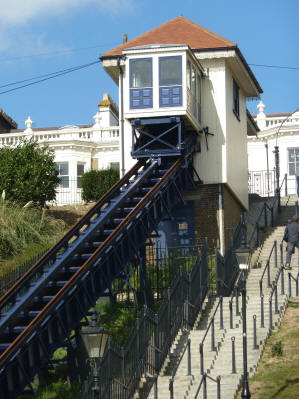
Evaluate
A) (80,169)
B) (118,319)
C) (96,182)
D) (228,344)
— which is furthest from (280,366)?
(80,169)

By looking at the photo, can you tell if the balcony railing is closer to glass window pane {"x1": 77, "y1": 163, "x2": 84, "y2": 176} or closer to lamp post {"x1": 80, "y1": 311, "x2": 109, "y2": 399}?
glass window pane {"x1": 77, "y1": 163, "x2": 84, "y2": 176}

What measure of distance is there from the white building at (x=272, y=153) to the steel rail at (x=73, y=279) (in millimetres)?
21150

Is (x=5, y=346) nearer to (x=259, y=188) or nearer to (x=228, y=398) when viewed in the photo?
(x=228, y=398)

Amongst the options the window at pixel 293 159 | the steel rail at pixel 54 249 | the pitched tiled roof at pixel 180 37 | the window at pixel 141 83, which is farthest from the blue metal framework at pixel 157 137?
the window at pixel 293 159

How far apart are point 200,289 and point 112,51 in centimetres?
1280

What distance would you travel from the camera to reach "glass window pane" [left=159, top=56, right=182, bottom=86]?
105ft

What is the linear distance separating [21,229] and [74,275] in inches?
476

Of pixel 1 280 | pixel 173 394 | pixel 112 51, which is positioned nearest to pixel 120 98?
pixel 112 51

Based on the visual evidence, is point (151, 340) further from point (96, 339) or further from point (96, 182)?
point (96, 182)

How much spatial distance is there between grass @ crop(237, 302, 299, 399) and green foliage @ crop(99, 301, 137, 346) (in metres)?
4.80

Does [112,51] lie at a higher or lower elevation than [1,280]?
higher

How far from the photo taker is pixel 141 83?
1271 inches

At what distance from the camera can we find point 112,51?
3581 cm

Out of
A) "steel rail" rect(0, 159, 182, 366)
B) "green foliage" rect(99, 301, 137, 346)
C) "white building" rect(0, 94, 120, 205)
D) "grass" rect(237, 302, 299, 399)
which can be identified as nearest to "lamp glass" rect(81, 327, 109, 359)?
"steel rail" rect(0, 159, 182, 366)
